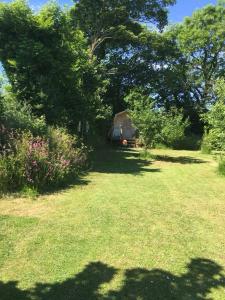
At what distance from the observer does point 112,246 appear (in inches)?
216

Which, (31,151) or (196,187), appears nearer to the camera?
(31,151)

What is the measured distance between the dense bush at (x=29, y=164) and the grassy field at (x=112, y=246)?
2.12ft

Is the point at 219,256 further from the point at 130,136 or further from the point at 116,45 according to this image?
the point at 116,45

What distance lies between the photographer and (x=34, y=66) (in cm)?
1325

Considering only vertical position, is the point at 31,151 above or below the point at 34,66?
below

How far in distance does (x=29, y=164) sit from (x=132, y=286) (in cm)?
535

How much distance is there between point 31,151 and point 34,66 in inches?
203

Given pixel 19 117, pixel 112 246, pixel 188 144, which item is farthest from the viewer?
pixel 188 144

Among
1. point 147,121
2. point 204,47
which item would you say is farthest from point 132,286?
point 204,47

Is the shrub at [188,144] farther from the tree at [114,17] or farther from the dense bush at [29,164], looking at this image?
the dense bush at [29,164]

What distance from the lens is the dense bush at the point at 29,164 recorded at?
28.5ft

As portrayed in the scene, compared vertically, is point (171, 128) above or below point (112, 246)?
above

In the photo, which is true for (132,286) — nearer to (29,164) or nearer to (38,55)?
(29,164)

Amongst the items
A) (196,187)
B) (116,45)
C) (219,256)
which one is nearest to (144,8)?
(116,45)
